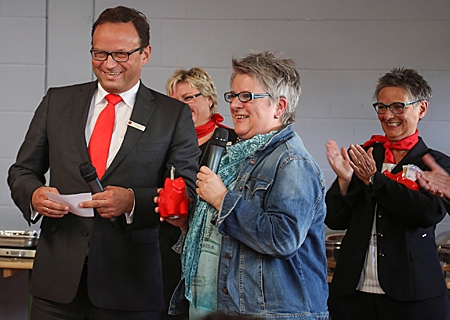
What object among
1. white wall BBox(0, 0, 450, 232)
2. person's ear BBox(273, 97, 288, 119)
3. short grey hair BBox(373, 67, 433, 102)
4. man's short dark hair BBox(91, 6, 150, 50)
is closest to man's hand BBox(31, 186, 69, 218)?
man's short dark hair BBox(91, 6, 150, 50)

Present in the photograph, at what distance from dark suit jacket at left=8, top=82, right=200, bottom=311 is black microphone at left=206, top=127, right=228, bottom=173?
276 mm

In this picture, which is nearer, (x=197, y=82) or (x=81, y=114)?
(x=81, y=114)

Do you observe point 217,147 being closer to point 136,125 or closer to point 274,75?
point 274,75

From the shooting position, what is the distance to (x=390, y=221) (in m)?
2.77

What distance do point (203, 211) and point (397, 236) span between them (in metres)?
1.12

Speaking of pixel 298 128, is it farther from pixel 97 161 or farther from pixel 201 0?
pixel 97 161

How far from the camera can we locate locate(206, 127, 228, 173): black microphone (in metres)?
1.93

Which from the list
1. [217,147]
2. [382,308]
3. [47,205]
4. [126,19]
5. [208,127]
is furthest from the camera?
[208,127]

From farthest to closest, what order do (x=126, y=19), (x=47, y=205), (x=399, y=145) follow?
(x=399, y=145) → (x=126, y=19) → (x=47, y=205)

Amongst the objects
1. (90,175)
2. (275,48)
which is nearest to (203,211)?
(90,175)

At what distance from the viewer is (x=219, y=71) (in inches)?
155

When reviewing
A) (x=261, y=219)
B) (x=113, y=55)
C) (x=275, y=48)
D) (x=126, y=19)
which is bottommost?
(x=261, y=219)

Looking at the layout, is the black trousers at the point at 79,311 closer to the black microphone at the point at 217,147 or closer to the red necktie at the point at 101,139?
the red necktie at the point at 101,139

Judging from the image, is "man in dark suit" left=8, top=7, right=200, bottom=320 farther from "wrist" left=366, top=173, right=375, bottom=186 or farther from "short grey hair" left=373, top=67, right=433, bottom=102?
"short grey hair" left=373, top=67, right=433, bottom=102
